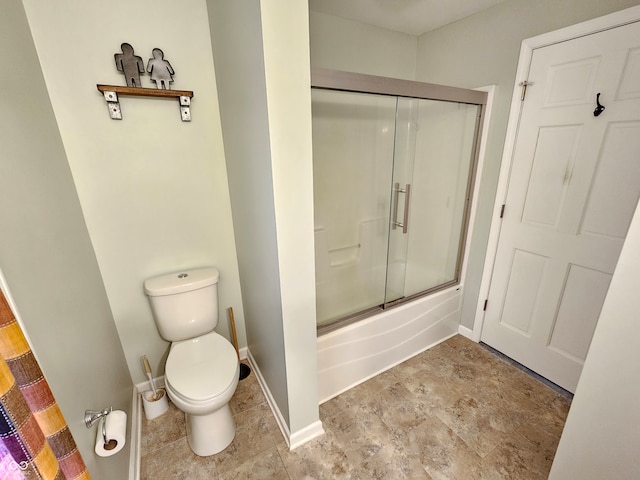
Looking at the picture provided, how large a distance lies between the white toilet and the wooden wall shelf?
0.90 m

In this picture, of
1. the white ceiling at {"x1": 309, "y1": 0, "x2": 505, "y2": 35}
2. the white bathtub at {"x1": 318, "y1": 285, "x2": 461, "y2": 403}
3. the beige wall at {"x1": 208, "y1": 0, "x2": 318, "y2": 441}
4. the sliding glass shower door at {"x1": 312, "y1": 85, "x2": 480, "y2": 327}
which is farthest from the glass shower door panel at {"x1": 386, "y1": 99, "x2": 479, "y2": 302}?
the beige wall at {"x1": 208, "y1": 0, "x2": 318, "y2": 441}

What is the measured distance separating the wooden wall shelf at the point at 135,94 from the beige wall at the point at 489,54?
6.11ft

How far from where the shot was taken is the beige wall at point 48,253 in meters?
0.76

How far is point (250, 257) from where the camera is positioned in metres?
1.58

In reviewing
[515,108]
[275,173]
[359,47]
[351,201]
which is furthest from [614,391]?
[359,47]

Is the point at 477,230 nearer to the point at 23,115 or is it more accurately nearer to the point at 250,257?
the point at 250,257

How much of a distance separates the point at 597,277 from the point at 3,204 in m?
2.55

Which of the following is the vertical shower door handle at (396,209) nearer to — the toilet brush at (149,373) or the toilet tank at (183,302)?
the toilet tank at (183,302)

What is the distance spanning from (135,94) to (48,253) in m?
0.91

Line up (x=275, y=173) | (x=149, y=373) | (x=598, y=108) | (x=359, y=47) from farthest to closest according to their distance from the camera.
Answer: (x=359, y=47), (x=149, y=373), (x=598, y=108), (x=275, y=173)

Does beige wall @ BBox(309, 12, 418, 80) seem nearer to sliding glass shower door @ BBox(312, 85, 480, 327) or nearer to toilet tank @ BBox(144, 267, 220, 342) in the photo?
sliding glass shower door @ BBox(312, 85, 480, 327)

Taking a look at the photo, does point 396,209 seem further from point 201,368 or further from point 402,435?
point 201,368

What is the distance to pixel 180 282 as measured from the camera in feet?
5.24

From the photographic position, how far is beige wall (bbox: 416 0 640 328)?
5.06ft
